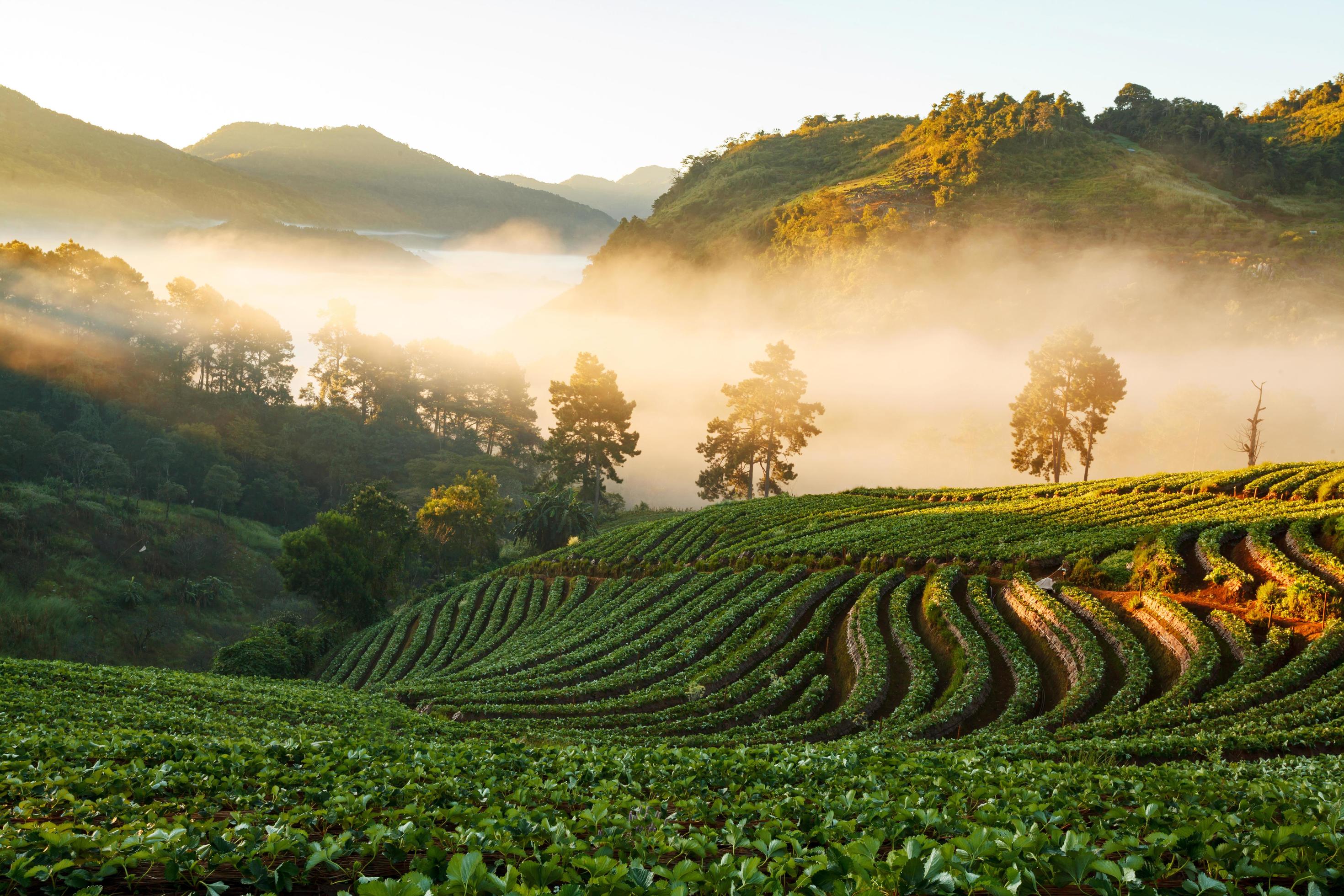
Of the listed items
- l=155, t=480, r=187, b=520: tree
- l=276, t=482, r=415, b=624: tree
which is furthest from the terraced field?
l=155, t=480, r=187, b=520: tree

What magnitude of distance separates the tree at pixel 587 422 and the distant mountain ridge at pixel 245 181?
49.6 metres

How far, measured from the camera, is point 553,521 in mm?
59594

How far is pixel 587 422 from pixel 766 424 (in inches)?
664

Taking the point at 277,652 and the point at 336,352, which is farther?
the point at 336,352

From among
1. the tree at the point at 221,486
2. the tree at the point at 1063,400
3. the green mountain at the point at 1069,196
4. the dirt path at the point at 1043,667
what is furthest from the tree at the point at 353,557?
the green mountain at the point at 1069,196

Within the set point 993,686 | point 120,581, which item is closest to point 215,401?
point 120,581

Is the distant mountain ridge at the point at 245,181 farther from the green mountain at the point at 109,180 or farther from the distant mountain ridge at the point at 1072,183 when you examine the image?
the distant mountain ridge at the point at 1072,183

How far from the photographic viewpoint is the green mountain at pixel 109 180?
83.4 meters

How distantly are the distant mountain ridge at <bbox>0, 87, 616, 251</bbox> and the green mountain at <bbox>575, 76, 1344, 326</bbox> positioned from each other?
3314 centimetres

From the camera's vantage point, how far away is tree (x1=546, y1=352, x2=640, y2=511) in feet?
229

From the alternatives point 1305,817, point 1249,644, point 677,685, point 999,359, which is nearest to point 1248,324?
point 999,359

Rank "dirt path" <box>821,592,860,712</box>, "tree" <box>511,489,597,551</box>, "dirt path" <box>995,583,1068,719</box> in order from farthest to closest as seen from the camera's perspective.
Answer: "tree" <box>511,489,597,551</box>, "dirt path" <box>821,592,860,712</box>, "dirt path" <box>995,583,1068,719</box>

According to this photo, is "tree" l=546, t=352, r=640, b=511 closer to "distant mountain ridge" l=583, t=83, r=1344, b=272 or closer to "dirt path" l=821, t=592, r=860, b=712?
"dirt path" l=821, t=592, r=860, b=712

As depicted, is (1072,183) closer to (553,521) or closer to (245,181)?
(553,521)
